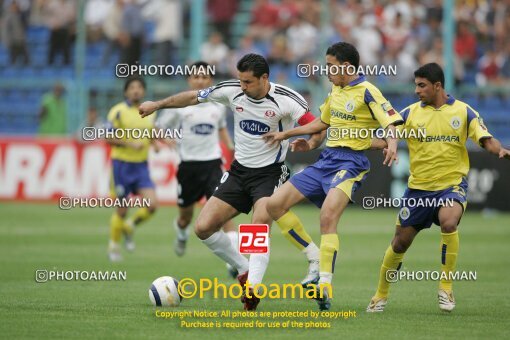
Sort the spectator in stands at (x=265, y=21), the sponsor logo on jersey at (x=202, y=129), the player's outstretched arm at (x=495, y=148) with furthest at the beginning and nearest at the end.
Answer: the spectator in stands at (x=265, y=21), the sponsor logo on jersey at (x=202, y=129), the player's outstretched arm at (x=495, y=148)

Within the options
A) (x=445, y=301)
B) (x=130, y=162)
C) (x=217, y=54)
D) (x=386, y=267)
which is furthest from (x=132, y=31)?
(x=445, y=301)

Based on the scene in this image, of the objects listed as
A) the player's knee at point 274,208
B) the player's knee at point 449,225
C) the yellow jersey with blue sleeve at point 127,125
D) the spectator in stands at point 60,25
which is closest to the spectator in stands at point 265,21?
the spectator in stands at point 60,25

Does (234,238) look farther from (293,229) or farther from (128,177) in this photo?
(128,177)

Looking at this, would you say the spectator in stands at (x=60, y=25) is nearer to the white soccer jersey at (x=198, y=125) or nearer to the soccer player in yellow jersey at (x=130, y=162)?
the soccer player in yellow jersey at (x=130, y=162)

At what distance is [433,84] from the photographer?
10102 mm

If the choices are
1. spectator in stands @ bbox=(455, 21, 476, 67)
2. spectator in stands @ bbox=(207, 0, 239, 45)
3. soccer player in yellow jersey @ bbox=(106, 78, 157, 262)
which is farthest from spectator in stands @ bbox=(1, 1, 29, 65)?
soccer player in yellow jersey @ bbox=(106, 78, 157, 262)

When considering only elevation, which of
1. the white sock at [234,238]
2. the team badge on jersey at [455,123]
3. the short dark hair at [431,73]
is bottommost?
the white sock at [234,238]

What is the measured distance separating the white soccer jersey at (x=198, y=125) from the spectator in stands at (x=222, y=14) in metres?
12.4

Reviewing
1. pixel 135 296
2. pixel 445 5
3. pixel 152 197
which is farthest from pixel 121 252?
pixel 445 5

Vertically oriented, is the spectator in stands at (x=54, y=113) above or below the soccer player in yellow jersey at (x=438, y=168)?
above

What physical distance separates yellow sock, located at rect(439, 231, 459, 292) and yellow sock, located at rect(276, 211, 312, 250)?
145 cm

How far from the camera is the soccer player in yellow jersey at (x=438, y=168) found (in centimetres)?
1010

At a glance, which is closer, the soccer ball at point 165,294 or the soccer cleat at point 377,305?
the soccer cleat at point 377,305

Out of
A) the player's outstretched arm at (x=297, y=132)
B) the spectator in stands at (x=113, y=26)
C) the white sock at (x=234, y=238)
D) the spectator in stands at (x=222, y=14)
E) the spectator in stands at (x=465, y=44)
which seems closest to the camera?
the player's outstretched arm at (x=297, y=132)
